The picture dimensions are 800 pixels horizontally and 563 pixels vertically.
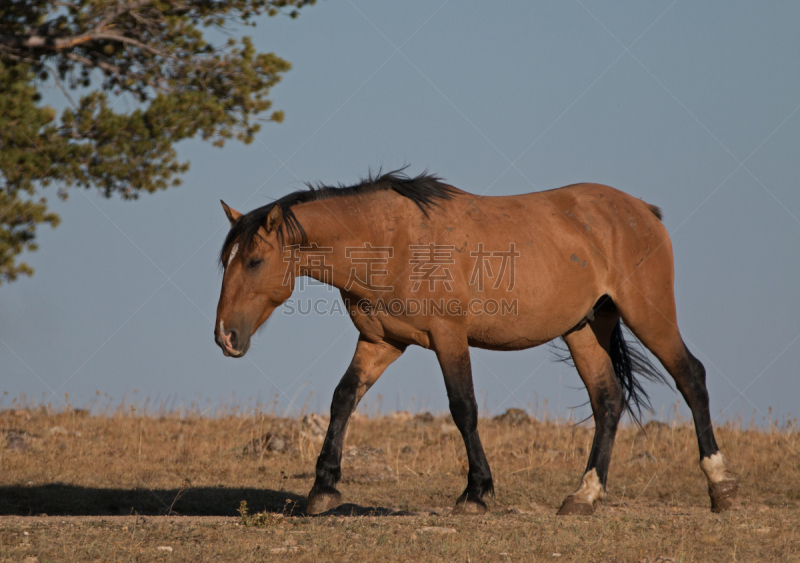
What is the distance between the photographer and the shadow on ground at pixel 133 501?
23.4 feet

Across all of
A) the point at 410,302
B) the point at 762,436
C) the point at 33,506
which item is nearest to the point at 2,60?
the point at 33,506

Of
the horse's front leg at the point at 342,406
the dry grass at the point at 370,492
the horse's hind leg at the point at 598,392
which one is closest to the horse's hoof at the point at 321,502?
the horse's front leg at the point at 342,406

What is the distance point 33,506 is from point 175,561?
4.07 meters

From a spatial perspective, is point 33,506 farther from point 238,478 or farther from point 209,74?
point 209,74

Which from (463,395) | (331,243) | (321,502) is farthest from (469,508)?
(331,243)

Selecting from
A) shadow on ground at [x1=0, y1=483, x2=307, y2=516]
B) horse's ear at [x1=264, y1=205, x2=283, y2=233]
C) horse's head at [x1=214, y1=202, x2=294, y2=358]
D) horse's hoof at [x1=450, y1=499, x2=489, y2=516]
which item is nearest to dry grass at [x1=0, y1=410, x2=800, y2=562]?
shadow on ground at [x1=0, y1=483, x2=307, y2=516]

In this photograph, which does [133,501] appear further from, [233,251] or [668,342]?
[668,342]

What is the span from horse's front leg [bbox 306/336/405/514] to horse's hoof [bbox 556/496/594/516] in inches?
76.5

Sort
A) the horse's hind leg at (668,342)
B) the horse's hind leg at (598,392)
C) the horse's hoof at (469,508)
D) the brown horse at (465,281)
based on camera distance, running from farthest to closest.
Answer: the horse's hind leg at (668,342) → the horse's hind leg at (598,392) → the brown horse at (465,281) → the horse's hoof at (469,508)

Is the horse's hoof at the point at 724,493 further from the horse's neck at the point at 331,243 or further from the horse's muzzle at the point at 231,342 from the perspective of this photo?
the horse's muzzle at the point at 231,342

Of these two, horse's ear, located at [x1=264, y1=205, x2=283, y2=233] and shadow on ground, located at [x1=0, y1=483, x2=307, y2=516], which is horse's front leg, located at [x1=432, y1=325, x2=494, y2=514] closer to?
horse's ear, located at [x1=264, y1=205, x2=283, y2=233]

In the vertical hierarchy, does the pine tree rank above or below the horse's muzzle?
above

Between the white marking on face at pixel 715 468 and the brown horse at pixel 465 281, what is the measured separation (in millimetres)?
11

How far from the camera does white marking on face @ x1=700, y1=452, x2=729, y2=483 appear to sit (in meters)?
6.55
